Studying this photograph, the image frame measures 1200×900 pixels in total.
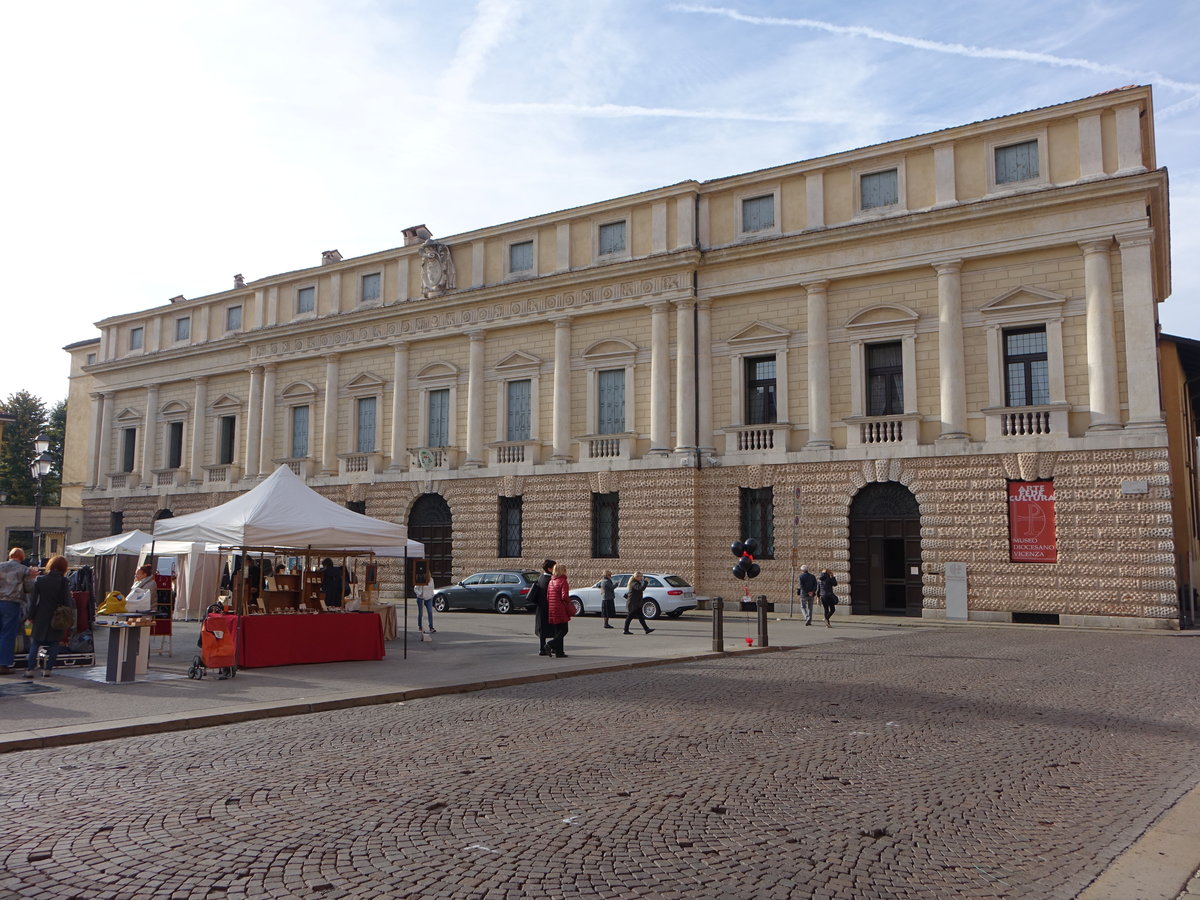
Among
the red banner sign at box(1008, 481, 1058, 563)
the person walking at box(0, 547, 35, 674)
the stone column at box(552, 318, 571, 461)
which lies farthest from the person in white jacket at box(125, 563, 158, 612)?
the red banner sign at box(1008, 481, 1058, 563)

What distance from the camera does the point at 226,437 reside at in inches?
1709

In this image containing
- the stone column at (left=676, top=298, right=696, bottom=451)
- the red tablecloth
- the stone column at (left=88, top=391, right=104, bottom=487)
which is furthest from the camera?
the stone column at (left=88, top=391, right=104, bottom=487)

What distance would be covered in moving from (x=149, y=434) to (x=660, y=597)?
2987cm

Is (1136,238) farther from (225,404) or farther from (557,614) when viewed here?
(225,404)

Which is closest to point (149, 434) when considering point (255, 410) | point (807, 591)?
point (255, 410)

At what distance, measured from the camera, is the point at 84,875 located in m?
4.94

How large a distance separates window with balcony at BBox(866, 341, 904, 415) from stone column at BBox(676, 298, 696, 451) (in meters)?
5.51

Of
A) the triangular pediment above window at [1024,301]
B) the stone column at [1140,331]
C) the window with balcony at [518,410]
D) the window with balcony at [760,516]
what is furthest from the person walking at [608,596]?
the stone column at [1140,331]

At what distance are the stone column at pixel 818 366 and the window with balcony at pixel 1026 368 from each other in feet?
16.4

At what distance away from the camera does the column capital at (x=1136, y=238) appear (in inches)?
965

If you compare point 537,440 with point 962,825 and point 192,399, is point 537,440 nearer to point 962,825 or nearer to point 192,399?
point 192,399

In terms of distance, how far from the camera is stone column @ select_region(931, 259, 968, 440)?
2656cm

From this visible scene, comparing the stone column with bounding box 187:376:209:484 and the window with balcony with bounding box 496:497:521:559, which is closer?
the window with balcony with bounding box 496:497:521:559

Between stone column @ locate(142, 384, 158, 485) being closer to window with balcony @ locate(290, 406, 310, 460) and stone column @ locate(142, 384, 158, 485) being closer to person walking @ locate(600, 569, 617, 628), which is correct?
window with balcony @ locate(290, 406, 310, 460)
